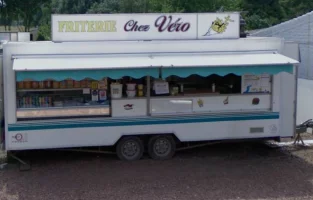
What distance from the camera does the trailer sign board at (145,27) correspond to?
9.43 metres

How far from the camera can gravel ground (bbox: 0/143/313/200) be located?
7.99 metres

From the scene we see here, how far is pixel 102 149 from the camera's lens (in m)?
10.1

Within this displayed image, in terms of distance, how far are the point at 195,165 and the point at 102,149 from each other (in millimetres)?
1833

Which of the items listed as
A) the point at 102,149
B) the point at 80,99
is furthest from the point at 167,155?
the point at 80,99

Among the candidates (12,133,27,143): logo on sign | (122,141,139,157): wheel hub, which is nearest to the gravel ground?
(122,141,139,157): wheel hub

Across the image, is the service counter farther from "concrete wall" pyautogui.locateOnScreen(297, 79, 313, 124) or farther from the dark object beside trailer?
"concrete wall" pyautogui.locateOnScreen(297, 79, 313, 124)

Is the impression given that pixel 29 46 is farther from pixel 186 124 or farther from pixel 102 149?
pixel 186 124

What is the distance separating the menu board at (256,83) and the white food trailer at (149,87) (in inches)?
0.7

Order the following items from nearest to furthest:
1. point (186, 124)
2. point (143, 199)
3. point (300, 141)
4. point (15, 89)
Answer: point (143, 199)
point (15, 89)
point (186, 124)
point (300, 141)

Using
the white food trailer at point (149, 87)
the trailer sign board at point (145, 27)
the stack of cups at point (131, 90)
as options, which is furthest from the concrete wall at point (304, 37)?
the stack of cups at point (131, 90)

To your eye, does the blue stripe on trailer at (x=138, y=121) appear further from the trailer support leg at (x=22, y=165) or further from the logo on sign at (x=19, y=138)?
the trailer support leg at (x=22, y=165)

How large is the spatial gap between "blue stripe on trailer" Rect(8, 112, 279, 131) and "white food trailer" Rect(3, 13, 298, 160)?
0.7 inches

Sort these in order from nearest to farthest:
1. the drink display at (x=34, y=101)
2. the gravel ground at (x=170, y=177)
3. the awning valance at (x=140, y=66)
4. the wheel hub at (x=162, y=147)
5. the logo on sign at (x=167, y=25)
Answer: the gravel ground at (x=170, y=177) < the awning valance at (x=140, y=66) < the drink display at (x=34, y=101) < the logo on sign at (x=167, y=25) < the wheel hub at (x=162, y=147)

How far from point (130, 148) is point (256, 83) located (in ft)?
8.80
